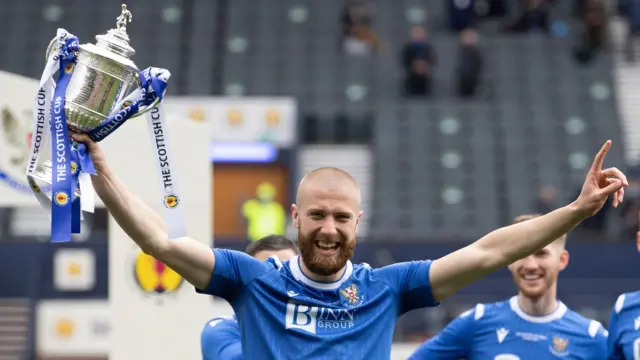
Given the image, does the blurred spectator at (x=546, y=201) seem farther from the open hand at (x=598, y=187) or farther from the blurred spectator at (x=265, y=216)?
the open hand at (x=598, y=187)

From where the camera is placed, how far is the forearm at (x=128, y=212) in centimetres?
476

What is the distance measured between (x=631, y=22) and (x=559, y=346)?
16092 mm

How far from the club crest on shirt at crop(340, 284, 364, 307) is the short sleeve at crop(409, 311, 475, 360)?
7.05ft

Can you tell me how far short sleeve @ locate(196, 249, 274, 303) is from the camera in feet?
16.5

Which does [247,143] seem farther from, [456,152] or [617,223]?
[617,223]

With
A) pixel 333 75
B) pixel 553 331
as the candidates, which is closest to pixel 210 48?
pixel 333 75

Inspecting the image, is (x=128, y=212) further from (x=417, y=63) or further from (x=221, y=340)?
(x=417, y=63)

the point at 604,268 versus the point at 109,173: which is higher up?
the point at 109,173

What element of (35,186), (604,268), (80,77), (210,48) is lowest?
(604,268)

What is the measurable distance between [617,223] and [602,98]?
333cm

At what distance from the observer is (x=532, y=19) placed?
2192cm

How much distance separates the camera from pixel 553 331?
281 inches

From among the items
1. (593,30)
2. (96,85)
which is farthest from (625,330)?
(593,30)

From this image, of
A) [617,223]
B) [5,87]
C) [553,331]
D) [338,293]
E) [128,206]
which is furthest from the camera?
[617,223]
